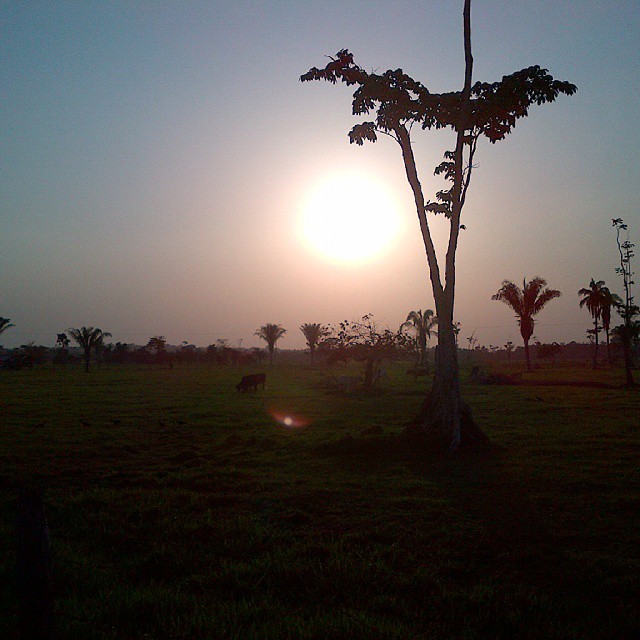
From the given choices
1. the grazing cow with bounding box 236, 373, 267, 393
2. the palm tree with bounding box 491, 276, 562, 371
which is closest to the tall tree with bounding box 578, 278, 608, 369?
the palm tree with bounding box 491, 276, 562, 371

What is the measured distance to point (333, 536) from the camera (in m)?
7.77

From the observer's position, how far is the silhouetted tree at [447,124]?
49.6 ft

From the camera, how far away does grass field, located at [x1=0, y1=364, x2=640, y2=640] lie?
17.4 feet

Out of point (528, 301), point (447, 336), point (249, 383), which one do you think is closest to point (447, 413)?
point (447, 336)

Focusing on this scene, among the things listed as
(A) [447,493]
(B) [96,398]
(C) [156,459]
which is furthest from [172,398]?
(A) [447,493]

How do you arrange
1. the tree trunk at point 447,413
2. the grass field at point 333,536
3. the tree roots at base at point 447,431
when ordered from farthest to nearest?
the tree trunk at point 447,413 < the tree roots at base at point 447,431 < the grass field at point 333,536

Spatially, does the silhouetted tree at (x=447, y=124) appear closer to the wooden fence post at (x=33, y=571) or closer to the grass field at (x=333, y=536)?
the grass field at (x=333, y=536)

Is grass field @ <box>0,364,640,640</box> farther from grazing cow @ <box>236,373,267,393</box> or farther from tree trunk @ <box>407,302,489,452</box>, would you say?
grazing cow @ <box>236,373,267,393</box>

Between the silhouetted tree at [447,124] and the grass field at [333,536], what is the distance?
1.58m

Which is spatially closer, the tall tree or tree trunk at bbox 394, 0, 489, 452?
tree trunk at bbox 394, 0, 489, 452

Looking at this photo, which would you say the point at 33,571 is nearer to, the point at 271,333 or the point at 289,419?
the point at 289,419

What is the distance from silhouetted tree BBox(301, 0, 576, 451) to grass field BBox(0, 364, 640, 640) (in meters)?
1.58

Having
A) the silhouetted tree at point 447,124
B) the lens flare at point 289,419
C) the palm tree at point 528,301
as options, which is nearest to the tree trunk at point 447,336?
the silhouetted tree at point 447,124

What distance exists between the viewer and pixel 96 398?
33.2 meters
